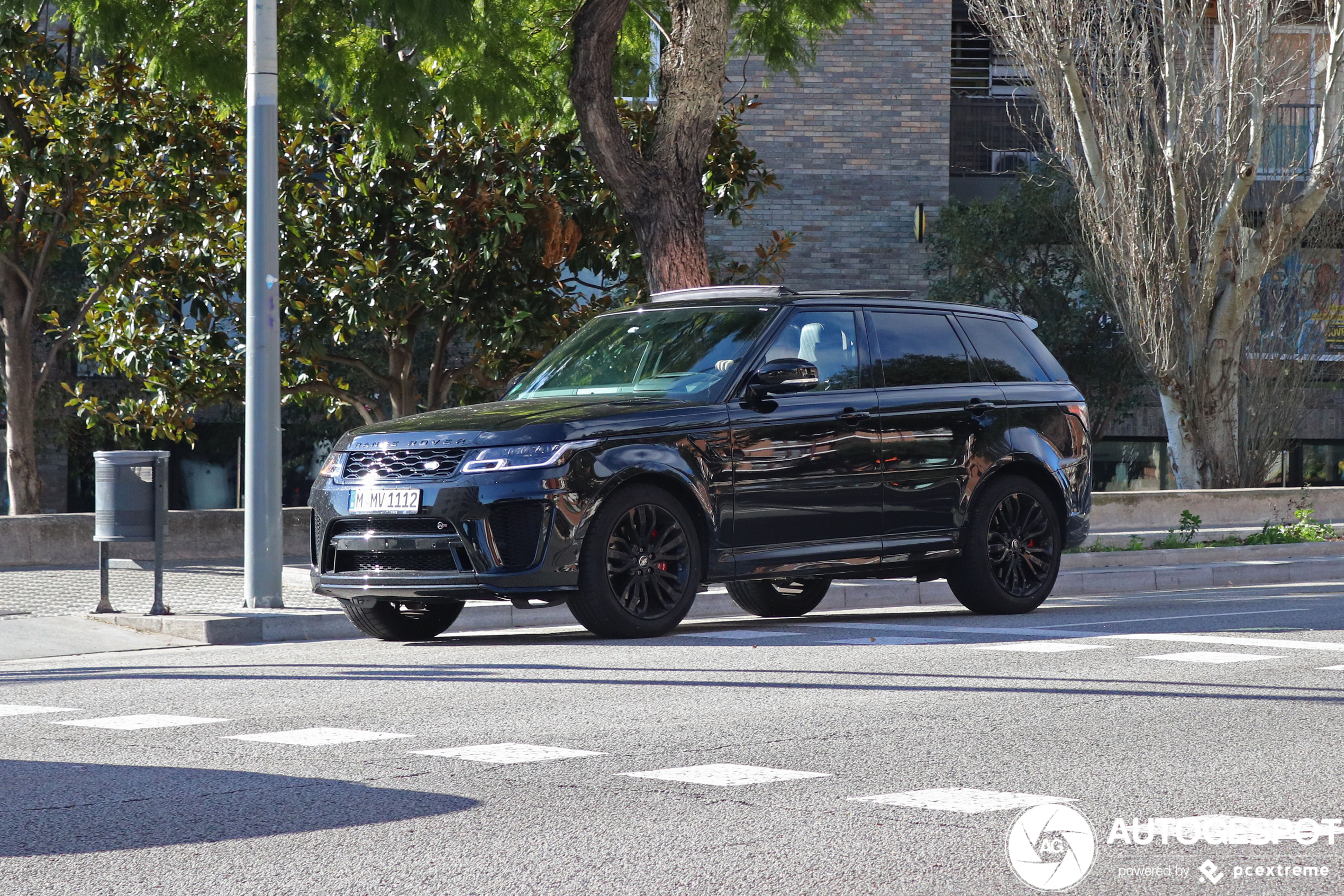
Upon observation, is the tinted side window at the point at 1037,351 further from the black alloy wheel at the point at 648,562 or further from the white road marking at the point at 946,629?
the black alloy wheel at the point at 648,562

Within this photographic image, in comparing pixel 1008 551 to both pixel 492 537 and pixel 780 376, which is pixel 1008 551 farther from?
pixel 492 537

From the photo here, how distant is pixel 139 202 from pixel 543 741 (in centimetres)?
1242

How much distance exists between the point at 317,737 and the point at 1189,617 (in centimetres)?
698

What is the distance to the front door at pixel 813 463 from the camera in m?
9.76

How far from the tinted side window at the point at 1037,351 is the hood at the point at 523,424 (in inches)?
118

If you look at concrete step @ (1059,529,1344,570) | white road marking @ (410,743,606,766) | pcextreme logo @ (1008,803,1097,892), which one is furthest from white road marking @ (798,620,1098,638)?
pcextreme logo @ (1008,803,1097,892)

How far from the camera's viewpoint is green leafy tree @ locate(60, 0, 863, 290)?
13.9 meters

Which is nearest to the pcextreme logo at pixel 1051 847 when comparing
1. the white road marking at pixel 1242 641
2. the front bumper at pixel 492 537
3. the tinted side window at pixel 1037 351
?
the front bumper at pixel 492 537

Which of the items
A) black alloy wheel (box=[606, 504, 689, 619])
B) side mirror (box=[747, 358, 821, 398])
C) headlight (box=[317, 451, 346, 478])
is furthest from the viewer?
side mirror (box=[747, 358, 821, 398])

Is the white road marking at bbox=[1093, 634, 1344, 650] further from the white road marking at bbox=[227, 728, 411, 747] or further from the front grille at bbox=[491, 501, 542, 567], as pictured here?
the white road marking at bbox=[227, 728, 411, 747]

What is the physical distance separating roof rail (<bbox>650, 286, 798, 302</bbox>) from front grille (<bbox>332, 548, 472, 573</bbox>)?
256 cm

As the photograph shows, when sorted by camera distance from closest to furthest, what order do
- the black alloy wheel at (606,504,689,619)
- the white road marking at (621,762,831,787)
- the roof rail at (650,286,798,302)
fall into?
1. the white road marking at (621,762,831,787)
2. the black alloy wheel at (606,504,689,619)
3. the roof rail at (650,286,798,302)

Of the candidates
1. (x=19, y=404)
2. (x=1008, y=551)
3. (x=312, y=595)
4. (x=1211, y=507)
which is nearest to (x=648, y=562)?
(x=1008, y=551)

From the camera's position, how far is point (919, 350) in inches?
429
